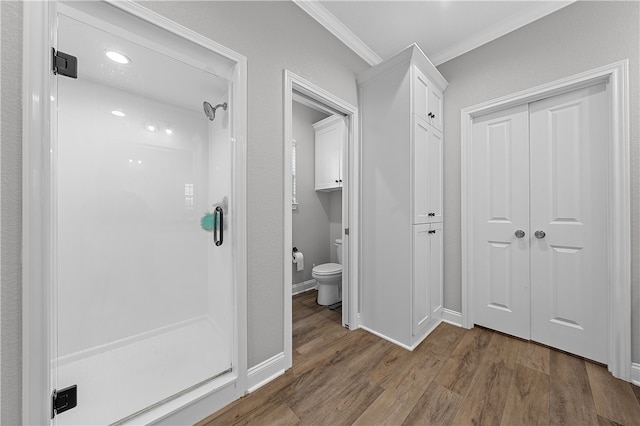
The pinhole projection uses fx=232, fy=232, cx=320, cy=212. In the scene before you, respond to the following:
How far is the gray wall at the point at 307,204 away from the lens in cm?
323

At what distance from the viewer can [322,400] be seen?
1342 mm

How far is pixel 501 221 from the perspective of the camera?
210cm

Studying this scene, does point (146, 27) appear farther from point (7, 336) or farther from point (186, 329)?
point (186, 329)

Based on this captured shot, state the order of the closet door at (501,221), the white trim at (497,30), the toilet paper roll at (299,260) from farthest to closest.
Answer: the toilet paper roll at (299,260)
the closet door at (501,221)
the white trim at (497,30)

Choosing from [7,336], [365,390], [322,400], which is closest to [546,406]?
[365,390]

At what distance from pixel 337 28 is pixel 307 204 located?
2.03 metres

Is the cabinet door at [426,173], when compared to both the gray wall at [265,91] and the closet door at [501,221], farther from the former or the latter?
the gray wall at [265,91]

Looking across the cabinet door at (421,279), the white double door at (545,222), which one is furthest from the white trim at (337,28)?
the cabinet door at (421,279)

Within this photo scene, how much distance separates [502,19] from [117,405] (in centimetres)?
375

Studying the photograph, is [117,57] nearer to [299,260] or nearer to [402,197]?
[402,197]

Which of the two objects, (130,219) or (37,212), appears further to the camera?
(130,219)

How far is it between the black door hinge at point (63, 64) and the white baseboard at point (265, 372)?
5.76ft

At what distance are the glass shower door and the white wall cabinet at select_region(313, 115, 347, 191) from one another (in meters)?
1.72

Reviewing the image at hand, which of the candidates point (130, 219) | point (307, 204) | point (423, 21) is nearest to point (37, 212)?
point (130, 219)
